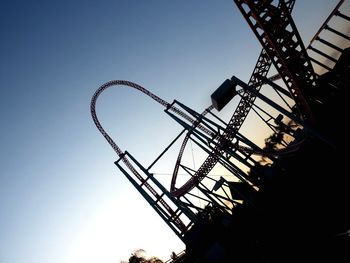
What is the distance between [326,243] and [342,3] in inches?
372

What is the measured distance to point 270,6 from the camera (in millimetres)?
7277

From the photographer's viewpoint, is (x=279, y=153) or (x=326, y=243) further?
(x=279, y=153)

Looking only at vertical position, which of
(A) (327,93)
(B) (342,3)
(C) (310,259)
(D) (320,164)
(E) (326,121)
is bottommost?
(C) (310,259)

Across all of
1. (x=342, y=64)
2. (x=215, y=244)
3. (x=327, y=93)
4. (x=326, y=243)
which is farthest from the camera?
(x=215, y=244)

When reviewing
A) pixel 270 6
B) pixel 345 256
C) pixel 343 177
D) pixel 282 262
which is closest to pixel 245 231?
pixel 282 262

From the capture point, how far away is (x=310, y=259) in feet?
19.3

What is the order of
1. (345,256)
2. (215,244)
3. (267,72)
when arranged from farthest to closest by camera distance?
(267,72)
(215,244)
(345,256)

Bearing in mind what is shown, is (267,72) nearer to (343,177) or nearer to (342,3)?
(342,3)

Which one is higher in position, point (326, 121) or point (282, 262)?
point (326, 121)

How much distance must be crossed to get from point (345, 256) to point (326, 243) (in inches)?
41.6

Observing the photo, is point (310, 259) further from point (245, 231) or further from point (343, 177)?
point (245, 231)

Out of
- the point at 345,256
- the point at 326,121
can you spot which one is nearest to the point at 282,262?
the point at 345,256

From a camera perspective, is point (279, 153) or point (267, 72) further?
point (267, 72)

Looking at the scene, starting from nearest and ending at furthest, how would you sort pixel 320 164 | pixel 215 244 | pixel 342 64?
pixel 320 164
pixel 342 64
pixel 215 244
